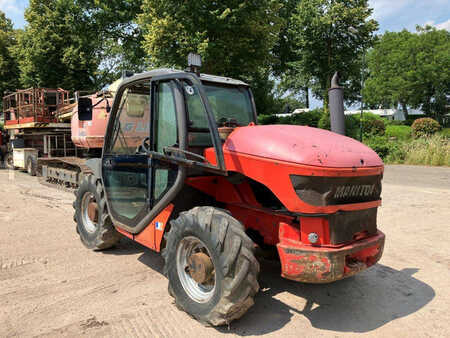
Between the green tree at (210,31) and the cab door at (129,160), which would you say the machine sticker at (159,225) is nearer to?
the cab door at (129,160)

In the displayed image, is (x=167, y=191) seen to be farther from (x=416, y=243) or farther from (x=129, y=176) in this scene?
(x=416, y=243)

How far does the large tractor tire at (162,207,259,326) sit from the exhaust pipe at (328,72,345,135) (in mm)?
1632

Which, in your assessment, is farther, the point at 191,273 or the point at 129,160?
the point at 129,160

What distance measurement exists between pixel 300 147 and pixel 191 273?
1482 mm

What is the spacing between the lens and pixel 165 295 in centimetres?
386

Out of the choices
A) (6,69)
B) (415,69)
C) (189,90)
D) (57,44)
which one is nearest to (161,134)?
(189,90)

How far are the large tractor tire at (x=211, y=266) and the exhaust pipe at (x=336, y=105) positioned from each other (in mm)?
1632

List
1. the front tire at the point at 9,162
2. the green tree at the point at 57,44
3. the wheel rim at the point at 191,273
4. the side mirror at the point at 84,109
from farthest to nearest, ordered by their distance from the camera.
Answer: the green tree at the point at 57,44, the front tire at the point at 9,162, the side mirror at the point at 84,109, the wheel rim at the point at 191,273

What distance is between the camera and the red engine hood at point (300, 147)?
2992 mm

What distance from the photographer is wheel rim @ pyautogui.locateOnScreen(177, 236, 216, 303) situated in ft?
11.0

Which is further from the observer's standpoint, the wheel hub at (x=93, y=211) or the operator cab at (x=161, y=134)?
the wheel hub at (x=93, y=211)

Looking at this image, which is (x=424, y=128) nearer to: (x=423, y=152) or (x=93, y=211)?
(x=423, y=152)

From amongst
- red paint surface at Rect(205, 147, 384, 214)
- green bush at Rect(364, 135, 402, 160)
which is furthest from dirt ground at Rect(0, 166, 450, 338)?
green bush at Rect(364, 135, 402, 160)

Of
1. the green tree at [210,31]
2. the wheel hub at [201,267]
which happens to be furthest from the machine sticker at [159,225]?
the green tree at [210,31]
